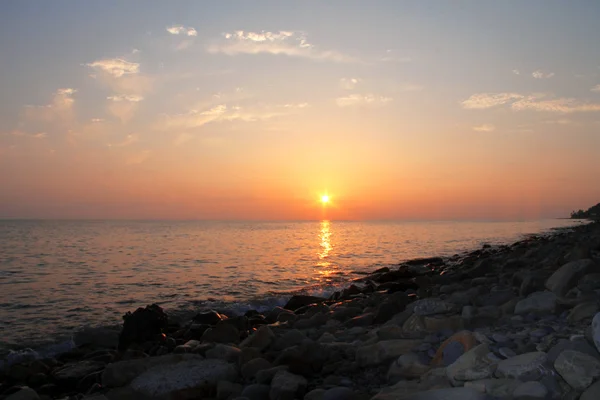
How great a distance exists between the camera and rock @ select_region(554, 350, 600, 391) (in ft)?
10.1

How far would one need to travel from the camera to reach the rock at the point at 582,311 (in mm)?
4625

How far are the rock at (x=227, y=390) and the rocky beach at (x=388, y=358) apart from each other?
0.01 m

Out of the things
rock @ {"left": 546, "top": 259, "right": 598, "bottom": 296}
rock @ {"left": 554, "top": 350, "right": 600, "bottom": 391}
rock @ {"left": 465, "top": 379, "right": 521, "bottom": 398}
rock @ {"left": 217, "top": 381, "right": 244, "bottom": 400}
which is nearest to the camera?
rock @ {"left": 554, "top": 350, "right": 600, "bottom": 391}

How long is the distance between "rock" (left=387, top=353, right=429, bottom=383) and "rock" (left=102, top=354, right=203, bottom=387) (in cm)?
268

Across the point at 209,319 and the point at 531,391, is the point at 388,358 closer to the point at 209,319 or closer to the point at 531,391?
the point at 531,391

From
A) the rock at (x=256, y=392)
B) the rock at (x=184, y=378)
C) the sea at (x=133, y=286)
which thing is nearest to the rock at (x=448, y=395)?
the rock at (x=256, y=392)

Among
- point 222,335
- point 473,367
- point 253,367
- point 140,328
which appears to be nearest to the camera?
point 473,367

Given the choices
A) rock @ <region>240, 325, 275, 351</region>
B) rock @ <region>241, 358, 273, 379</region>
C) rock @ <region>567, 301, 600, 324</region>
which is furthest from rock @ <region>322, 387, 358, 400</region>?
rock @ <region>567, 301, 600, 324</region>

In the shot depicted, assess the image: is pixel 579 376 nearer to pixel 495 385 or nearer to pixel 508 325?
pixel 495 385

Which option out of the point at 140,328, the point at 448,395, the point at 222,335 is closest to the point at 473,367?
the point at 448,395

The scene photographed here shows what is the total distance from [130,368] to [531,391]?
4.94m

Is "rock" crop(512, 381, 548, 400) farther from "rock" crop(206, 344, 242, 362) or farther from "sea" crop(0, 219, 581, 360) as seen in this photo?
"sea" crop(0, 219, 581, 360)

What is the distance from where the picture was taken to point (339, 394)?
4.17 meters

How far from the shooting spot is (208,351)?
6285 mm
